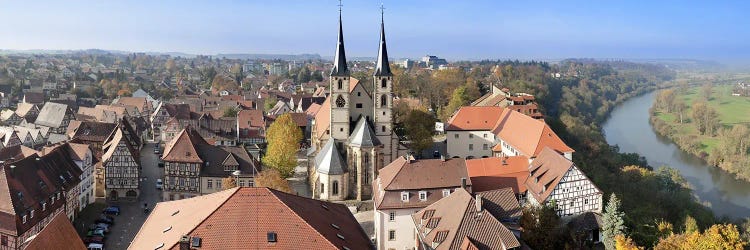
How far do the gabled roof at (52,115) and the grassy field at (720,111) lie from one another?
3295 inches

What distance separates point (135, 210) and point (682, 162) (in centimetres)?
6947

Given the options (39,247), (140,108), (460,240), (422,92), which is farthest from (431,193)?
(140,108)

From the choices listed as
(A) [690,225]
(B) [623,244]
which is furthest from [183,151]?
(A) [690,225]

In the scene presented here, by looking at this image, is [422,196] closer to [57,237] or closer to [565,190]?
[565,190]

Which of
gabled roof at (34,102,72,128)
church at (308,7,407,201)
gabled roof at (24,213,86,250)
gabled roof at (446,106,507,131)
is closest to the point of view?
Answer: gabled roof at (24,213,86,250)

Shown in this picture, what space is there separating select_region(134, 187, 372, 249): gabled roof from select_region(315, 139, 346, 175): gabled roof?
2090 centimetres

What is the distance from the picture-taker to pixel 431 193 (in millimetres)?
36344

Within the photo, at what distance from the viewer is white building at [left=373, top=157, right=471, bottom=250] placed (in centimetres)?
3559

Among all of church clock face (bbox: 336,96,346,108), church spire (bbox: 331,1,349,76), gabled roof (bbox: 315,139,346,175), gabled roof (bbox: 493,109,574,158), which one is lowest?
gabled roof (bbox: 315,139,346,175)

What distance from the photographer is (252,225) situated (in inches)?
773

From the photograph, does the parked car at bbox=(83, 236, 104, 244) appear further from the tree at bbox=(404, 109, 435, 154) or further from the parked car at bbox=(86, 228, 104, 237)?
the tree at bbox=(404, 109, 435, 154)

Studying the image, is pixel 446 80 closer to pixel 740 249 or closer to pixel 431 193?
pixel 431 193

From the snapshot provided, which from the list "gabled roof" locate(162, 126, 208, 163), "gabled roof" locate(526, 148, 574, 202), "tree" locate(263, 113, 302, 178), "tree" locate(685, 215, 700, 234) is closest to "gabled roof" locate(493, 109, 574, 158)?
"gabled roof" locate(526, 148, 574, 202)

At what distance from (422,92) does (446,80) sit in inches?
157
